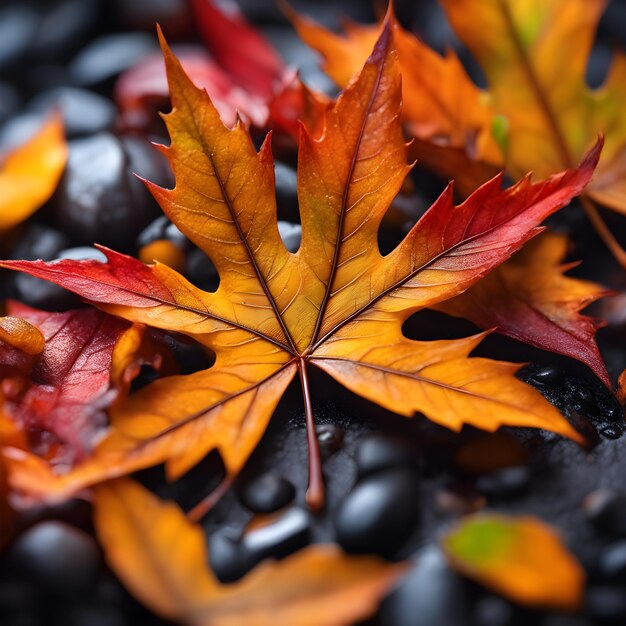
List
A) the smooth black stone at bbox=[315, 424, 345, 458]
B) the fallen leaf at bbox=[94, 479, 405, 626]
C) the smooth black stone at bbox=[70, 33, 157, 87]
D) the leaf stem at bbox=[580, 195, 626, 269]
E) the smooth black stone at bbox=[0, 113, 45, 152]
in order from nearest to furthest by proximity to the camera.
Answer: the fallen leaf at bbox=[94, 479, 405, 626] → the smooth black stone at bbox=[315, 424, 345, 458] → the leaf stem at bbox=[580, 195, 626, 269] → the smooth black stone at bbox=[0, 113, 45, 152] → the smooth black stone at bbox=[70, 33, 157, 87]

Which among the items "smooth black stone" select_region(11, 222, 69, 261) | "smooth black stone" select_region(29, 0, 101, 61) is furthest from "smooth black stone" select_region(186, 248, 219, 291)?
"smooth black stone" select_region(29, 0, 101, 61)

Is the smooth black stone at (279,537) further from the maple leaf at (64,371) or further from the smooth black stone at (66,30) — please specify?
the smooth black stone at (66,30)

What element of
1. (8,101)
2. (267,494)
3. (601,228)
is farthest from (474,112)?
(8,101)

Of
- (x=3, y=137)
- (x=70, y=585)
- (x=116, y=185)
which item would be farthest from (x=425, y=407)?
(x=3, y=137)

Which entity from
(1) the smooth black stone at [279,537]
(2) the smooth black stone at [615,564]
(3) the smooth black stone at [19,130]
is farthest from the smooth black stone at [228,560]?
(3) the smooth black stone at [19,130]

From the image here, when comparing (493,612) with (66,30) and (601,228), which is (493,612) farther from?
(66,30)

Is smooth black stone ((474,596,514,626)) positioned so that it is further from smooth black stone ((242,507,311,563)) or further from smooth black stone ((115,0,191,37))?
smooth black stone ((115,0,191,37))
